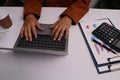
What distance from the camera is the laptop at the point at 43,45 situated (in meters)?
0.74

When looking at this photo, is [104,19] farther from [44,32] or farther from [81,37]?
[44,32]

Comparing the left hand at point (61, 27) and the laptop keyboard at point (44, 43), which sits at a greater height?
the left hand at point (61, 27)

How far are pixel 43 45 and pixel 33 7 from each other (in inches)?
12.5

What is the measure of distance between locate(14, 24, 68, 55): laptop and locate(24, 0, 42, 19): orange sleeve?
186 millimetres

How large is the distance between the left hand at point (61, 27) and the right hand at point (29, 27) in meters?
0.07

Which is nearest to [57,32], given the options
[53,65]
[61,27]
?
[61,27]

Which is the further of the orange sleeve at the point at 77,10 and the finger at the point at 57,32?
the orange sleeve at the point at 77,10

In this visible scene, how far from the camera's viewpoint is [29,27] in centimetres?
87

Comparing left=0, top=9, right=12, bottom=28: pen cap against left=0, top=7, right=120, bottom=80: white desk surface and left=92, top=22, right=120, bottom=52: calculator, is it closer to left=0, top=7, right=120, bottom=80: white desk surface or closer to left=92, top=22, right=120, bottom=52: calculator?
left=0, top=7, right=120, bottom=80: white desk surface

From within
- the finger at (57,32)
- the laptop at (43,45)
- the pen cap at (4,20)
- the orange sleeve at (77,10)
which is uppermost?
the orange sleeve at (77,10)

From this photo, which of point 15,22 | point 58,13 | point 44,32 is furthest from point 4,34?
point 58,13

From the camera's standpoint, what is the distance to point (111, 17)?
0.95m

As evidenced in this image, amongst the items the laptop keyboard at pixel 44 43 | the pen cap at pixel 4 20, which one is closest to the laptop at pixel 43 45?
the laptop keyboard at pixel 44 43

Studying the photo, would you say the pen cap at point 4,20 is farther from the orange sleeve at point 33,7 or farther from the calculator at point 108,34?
the calculator at point 108,34
